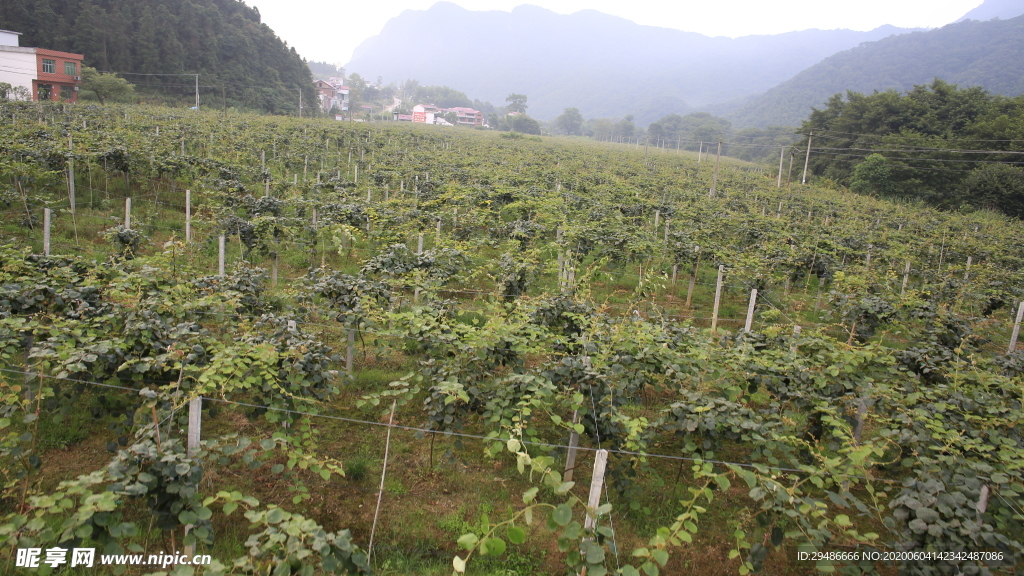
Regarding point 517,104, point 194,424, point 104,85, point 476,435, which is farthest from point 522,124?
point 194,424

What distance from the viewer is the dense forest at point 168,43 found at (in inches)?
1748

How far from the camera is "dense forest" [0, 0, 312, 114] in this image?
44.4m

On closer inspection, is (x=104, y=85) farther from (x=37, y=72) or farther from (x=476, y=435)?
(x=476, y=435)

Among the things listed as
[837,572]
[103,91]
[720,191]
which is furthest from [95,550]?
[103,91]

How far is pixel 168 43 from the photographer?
4850 centimetres

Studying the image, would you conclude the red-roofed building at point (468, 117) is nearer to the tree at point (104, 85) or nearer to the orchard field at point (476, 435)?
the tree at point (104, 85)

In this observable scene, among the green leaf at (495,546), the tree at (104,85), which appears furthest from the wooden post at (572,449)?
the tree at (104,85)

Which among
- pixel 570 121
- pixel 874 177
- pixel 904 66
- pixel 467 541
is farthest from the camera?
pixel 570 121

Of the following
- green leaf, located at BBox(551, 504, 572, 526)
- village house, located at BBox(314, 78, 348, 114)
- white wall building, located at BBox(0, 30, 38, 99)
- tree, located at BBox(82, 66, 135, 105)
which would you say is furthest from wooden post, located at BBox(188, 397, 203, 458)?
village house, located at BBox(314, 78, 348, 114)

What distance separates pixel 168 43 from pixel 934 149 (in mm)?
63002

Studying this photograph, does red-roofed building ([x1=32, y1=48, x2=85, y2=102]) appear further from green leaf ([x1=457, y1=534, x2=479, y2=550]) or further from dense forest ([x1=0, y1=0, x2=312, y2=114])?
green leaf ([x1=457, y1=534, x2=479, y2=550])

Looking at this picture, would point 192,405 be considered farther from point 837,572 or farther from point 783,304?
point 783,304

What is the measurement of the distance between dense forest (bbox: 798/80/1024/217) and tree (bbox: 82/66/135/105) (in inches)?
2039

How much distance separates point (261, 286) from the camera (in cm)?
605
